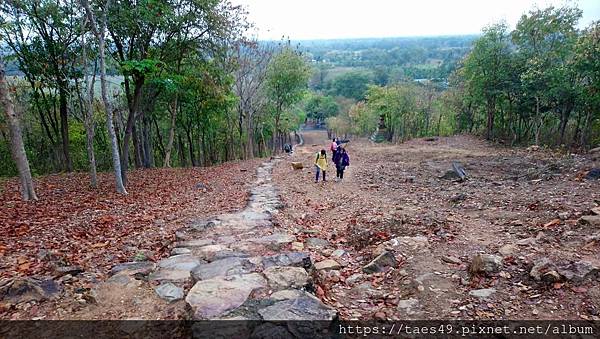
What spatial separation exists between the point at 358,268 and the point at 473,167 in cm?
1096

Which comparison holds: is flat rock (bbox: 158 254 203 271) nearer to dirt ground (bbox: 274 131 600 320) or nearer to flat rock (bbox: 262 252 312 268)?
flat rock (bbox: 262 252 312 268)

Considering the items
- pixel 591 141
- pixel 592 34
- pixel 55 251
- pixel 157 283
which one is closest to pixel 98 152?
pixel 55 251

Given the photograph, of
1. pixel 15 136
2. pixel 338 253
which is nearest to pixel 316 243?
pixel 338 253

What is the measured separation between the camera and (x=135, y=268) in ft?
16.7

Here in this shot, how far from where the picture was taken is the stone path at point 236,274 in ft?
12.2

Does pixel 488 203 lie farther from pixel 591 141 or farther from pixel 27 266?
pixel 591 141

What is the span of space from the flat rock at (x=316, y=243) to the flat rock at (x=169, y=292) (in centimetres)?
263

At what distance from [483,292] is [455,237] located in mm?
2024

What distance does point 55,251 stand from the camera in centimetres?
583

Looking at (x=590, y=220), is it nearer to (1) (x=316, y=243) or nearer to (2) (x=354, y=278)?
(2) (x=354, y=278)

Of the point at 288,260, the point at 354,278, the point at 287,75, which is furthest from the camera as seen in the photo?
the point at 287,75

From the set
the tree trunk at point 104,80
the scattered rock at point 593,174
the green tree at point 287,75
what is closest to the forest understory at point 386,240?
the scattered rock at point 593,174

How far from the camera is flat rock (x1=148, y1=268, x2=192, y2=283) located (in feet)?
15.5

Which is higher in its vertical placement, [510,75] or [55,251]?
[510,75]
